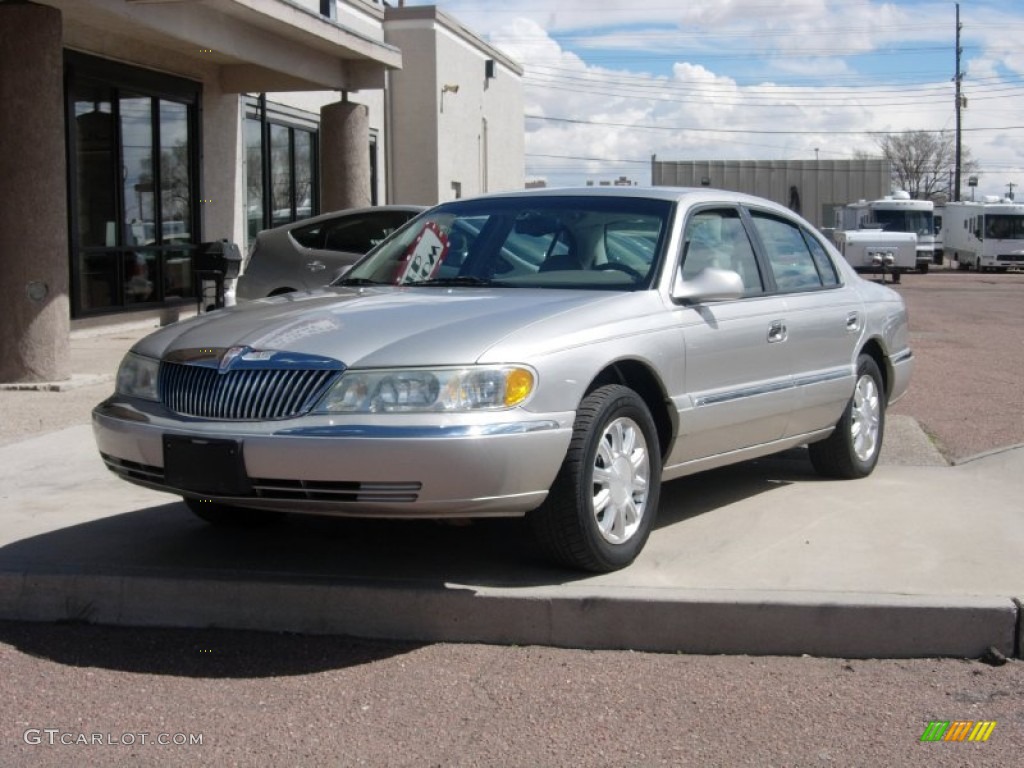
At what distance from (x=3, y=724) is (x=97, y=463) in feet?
12.4

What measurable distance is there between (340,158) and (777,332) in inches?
496

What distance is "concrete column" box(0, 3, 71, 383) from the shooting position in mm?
10703

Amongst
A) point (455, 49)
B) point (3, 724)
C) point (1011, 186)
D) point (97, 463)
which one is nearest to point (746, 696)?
point (3, 724)

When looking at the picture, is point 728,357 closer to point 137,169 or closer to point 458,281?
point 458,281

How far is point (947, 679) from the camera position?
4539 mm

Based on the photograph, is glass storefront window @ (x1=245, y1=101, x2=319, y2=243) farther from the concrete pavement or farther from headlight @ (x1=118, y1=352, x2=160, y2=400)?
headlight @ (x1=118, y1=352, x2=160, y2=400)

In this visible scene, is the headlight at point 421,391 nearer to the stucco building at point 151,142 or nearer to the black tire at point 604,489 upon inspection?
the black tire at point 604,489

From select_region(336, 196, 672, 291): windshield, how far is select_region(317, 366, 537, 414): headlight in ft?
3.86

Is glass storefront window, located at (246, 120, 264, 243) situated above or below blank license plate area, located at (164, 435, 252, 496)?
above

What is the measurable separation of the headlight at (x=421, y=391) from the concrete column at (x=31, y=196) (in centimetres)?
719

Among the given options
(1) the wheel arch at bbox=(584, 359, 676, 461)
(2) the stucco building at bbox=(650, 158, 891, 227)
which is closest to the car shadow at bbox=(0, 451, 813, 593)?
(1) the wheel arch at bbox=(584, 359, 676, 461)

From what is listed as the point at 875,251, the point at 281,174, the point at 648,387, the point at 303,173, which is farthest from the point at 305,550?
the point at 875,251

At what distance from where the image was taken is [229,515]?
6.02 m

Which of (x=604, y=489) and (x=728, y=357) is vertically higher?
(x=728, y=357)
